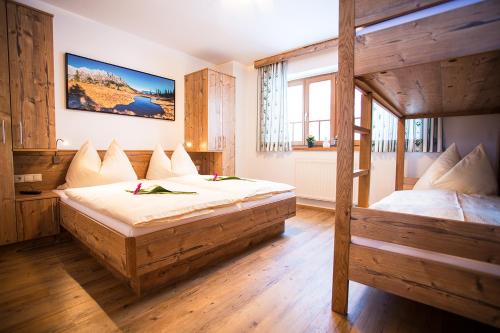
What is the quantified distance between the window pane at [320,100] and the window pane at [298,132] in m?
0.25

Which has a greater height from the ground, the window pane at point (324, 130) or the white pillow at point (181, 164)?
the window pane at point (324, 130)

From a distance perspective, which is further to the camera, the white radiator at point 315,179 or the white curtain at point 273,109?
the white curtain at point 273,109

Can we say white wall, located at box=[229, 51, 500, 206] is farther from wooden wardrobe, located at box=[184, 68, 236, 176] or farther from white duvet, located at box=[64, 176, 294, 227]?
white duvet, located at box=[64, 176, 294, 227]

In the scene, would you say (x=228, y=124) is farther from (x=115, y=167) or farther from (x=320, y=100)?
(x=115, y=167)

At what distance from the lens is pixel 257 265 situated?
202 cm

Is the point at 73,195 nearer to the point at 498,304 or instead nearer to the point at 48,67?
the point at 48,67

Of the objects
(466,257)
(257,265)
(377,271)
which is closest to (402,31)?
A: (466,257)

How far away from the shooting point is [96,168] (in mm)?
2812

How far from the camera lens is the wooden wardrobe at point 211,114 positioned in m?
3.81

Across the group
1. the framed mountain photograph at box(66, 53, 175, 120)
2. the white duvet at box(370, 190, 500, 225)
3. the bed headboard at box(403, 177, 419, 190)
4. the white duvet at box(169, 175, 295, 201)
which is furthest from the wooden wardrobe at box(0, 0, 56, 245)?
the bed headboard at box(403, 177, 419, 190)

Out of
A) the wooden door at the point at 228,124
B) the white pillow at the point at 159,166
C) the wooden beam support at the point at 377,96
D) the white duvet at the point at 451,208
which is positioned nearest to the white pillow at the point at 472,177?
the white duvet at the point at 451,208

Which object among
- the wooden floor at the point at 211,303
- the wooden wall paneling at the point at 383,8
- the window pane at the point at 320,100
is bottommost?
the wooden floor at the point at 211,303

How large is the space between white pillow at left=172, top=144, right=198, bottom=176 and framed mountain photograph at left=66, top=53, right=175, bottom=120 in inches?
24.5

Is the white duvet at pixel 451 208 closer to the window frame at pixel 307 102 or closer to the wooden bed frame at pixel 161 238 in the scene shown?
the wooden bed frame at pixel 161 238
